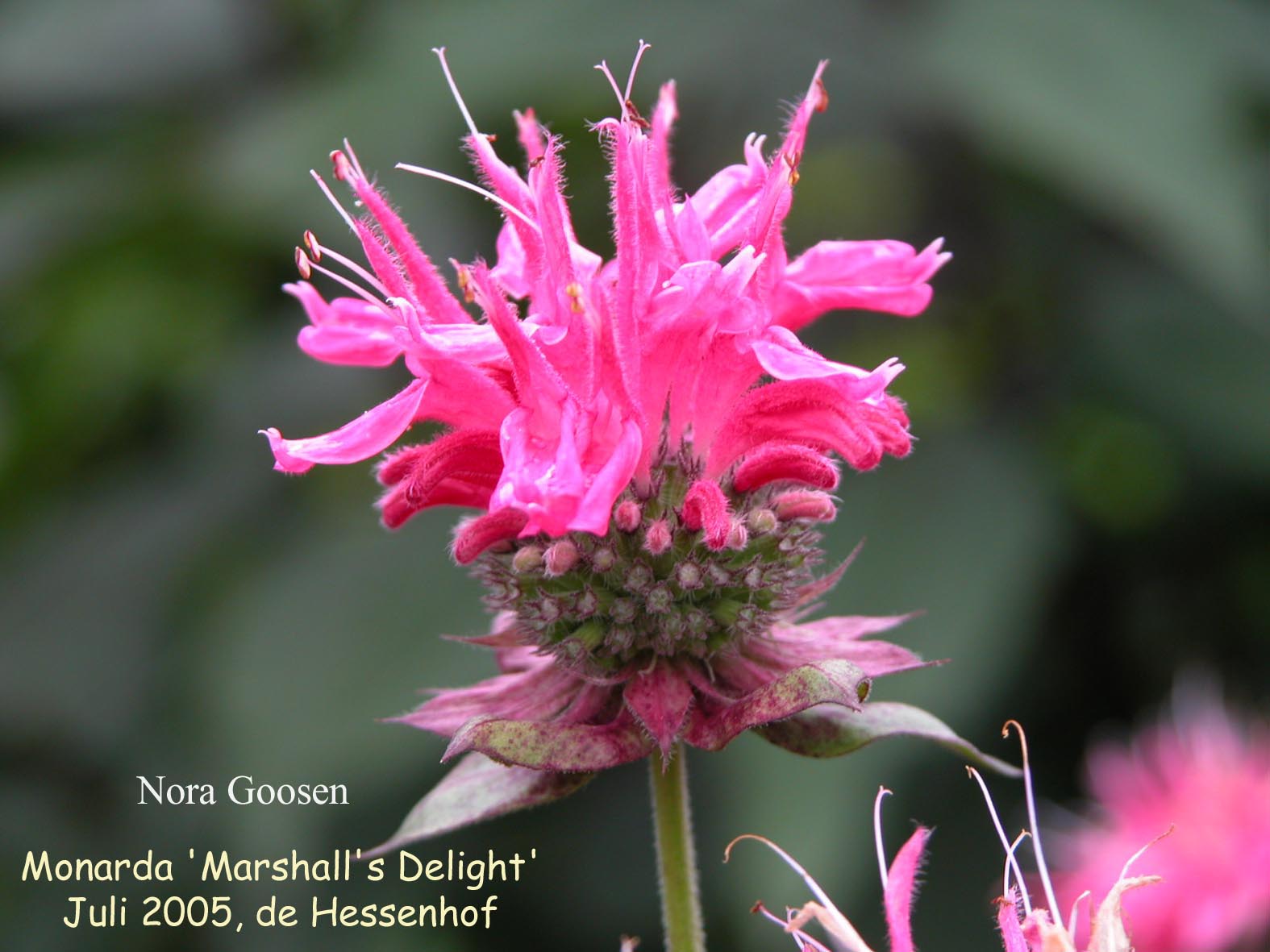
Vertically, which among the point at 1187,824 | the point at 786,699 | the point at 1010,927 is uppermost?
the point at 1187,824

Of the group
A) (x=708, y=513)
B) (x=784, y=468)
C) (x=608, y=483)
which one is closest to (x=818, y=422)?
(x=784, y=468)

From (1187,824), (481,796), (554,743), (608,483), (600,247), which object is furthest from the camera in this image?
(600,247)

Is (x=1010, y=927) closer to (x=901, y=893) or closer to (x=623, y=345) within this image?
(x=901, y=893)

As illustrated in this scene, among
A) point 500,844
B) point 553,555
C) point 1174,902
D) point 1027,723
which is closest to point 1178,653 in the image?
point 1027,723

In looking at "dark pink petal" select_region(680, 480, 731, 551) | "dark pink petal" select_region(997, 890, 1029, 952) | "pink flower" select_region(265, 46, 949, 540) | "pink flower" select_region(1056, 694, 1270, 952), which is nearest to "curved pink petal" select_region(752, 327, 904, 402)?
"pink flower" select_region(265, 46, 949, 540)

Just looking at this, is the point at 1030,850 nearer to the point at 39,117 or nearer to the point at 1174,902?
the point at 1174,902

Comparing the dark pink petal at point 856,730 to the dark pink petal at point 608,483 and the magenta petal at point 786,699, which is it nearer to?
the magenta petal at point 786,699

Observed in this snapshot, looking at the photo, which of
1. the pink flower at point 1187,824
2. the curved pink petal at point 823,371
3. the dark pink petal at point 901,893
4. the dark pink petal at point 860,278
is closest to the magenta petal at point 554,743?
the dark pink petal at point 901,893

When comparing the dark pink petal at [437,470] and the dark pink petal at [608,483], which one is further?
the dark pink petal at [437,470]
